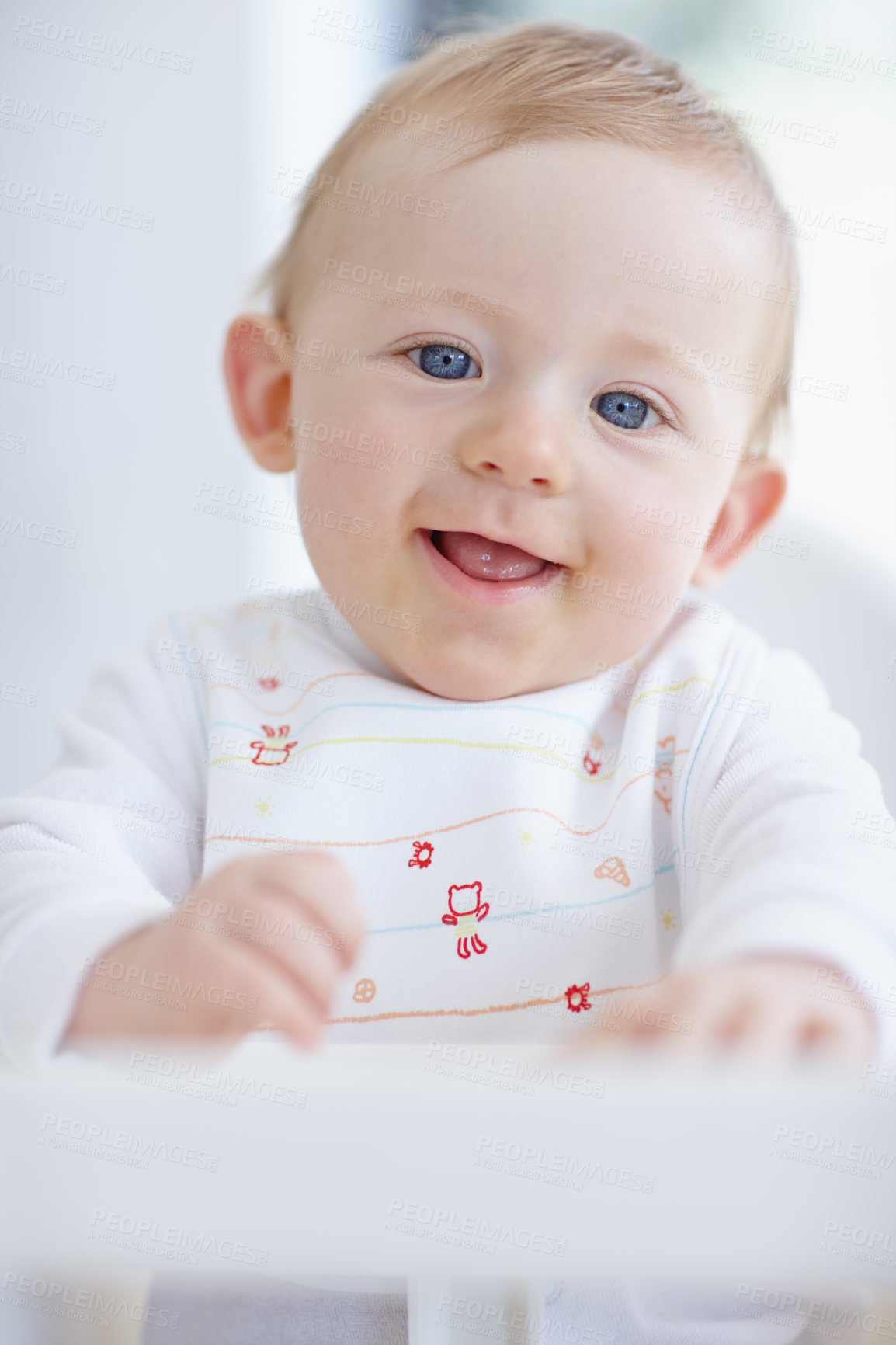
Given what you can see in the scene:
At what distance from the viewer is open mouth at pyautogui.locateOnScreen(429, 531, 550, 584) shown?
2.43ft

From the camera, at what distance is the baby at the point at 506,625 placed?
2.28ft

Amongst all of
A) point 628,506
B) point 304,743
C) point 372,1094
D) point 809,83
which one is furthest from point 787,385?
point 809,83

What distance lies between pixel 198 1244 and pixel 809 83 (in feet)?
5.25

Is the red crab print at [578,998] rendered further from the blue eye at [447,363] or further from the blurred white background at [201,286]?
the blurred white background at [201,286]

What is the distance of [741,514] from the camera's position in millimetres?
897

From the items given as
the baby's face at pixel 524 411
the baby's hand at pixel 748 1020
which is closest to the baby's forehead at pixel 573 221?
the baby's face at pixel 524 411

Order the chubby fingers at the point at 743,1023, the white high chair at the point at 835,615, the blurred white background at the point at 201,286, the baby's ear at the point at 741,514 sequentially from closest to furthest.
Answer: the chubby fingers at the point at 743,1023 → the baby's ear at the point at 741,514 → the white high chair at the point at 835,615 → the blurred white background at the point at 201,286

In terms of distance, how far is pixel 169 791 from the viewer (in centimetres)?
79

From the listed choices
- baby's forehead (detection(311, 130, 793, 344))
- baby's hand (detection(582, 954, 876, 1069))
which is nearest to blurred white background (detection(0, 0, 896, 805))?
baby's forehead (detection(311, 130, 793, 344))

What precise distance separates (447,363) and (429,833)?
0.29 m

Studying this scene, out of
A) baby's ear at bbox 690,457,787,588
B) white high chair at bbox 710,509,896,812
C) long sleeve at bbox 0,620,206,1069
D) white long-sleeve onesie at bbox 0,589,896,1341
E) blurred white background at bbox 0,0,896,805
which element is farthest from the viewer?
blurred white background at bbox 0,0,896,805

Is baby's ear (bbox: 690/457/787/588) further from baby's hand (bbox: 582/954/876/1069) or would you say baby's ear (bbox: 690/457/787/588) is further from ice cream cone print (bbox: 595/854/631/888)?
baby's hand (bbox: 582/954/876/1069)

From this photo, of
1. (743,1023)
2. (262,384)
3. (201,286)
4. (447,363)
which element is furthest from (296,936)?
(201,286)

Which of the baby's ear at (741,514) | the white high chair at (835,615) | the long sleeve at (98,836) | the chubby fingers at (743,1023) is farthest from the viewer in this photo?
the white high chair at (835,615)
